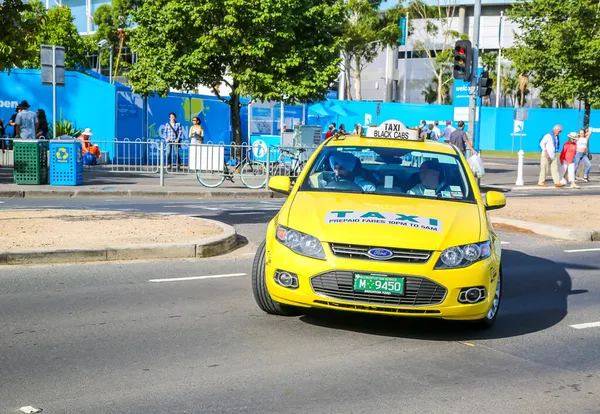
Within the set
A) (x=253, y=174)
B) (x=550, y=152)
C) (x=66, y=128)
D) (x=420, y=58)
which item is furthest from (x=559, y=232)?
(x=420, y=58)

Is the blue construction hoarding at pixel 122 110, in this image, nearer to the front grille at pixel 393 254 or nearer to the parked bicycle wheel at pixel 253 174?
the parked bicycle wheel at pixel 253 174

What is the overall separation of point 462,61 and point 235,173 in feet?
23.7

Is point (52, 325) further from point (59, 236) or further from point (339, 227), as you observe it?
point (59, 236)

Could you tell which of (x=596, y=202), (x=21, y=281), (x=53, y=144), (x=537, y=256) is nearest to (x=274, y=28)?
(x=53, y=144)

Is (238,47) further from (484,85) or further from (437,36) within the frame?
(437,36)

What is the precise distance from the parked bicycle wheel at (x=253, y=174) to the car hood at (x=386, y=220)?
14.9m

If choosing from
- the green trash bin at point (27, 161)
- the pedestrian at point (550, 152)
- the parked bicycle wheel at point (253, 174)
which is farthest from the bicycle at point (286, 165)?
the pedestrian at point (550, 152)

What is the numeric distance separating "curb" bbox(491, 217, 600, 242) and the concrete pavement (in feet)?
17.2

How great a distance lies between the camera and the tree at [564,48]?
3966 cm

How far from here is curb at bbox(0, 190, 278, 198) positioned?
19094mm

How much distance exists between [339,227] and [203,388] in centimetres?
188

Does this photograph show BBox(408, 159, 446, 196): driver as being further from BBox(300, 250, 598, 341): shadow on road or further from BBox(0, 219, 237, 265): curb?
BBox(0, 219, 237, 265): curb

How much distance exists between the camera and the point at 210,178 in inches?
896

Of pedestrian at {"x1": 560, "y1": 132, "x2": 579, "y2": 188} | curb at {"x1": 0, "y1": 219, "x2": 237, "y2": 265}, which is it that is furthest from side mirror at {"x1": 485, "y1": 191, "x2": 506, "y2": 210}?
pedestrian at {"x1": 560, "y1": 132, "x2": 579, "y2": 188}
